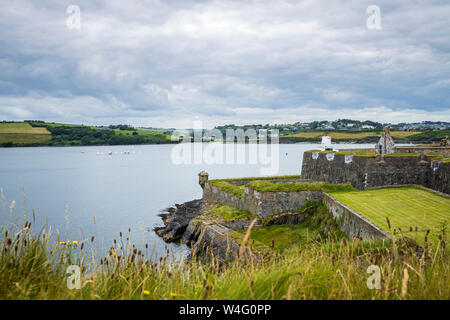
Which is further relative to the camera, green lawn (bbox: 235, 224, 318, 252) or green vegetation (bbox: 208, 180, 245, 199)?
green vegetation (bbox: 208, 180, 245, 199)

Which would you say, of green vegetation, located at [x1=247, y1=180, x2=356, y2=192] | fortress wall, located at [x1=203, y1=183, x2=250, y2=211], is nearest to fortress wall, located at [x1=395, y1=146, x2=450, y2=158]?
green vegetation, located at [x1=247, y1=180, x2=356, y2=192]

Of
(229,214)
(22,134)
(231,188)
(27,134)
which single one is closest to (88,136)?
(27,134)

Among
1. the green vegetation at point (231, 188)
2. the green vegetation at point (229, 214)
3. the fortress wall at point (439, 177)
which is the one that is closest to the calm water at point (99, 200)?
the green vegetation at point (229, 214)

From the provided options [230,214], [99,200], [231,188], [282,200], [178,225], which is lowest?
[99,200]

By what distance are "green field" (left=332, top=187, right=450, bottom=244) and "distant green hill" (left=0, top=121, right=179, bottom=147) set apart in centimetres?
14310

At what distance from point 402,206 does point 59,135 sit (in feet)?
510

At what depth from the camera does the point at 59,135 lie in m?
147

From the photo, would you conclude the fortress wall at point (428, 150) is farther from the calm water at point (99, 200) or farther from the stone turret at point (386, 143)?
the calm water at point (99, 200)

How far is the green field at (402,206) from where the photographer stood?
12930 millimetres

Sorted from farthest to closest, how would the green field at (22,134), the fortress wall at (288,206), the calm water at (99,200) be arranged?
the green field at (22,134) → the calm water at (99,200) → the fortress wall at (288,206)

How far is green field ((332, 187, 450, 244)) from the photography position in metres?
12.9

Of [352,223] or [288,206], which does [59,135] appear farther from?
[352,223]

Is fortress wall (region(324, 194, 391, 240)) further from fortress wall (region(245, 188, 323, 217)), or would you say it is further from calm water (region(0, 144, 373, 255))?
calm water (region(0, 144, 373, 255))

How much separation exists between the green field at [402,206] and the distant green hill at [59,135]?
14310 centimetres
